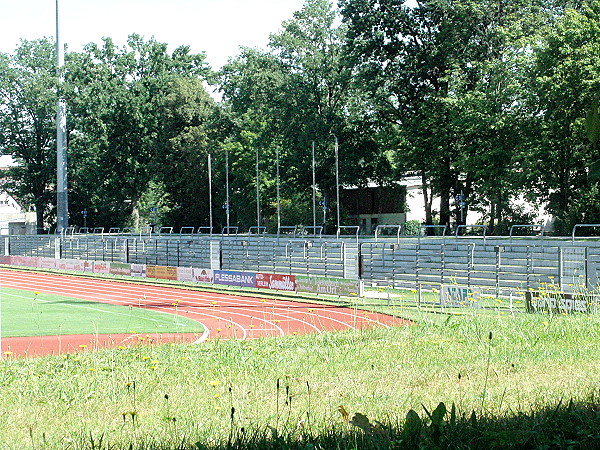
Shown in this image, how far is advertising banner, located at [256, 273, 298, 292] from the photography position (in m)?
33.2

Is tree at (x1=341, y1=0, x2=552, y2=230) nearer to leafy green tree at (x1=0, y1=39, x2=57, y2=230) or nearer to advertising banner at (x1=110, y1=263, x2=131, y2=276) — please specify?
advertising banner at (x1=110, y1=263, x2=131, y2=276)

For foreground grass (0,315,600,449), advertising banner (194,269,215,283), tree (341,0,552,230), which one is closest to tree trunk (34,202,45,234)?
tree (341,0,552,230)

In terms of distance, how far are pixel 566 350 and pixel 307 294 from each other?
81.9 feet

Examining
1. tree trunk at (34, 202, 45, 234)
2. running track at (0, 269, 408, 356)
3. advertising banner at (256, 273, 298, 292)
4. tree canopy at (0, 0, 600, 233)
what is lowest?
running track at (0, 269, 408, 356)

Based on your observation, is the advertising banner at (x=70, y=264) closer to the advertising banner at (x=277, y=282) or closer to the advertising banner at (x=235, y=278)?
the advertising banner at (x=235, y=278)

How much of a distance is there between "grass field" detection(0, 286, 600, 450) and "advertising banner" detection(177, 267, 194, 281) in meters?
27.7

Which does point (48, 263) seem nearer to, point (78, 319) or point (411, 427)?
point (78, 319)

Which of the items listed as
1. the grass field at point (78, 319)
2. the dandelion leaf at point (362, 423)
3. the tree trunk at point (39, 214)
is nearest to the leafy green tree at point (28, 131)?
the tree trunk at point (39, 214)

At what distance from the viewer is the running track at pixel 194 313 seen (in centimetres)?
1823

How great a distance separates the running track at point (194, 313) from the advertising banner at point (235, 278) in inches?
71.6

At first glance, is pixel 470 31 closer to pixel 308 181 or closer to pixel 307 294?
pixel 308 181

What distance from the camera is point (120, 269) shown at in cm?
4591

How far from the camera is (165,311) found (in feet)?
94.0

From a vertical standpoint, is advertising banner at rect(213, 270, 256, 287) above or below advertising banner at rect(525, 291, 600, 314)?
below
